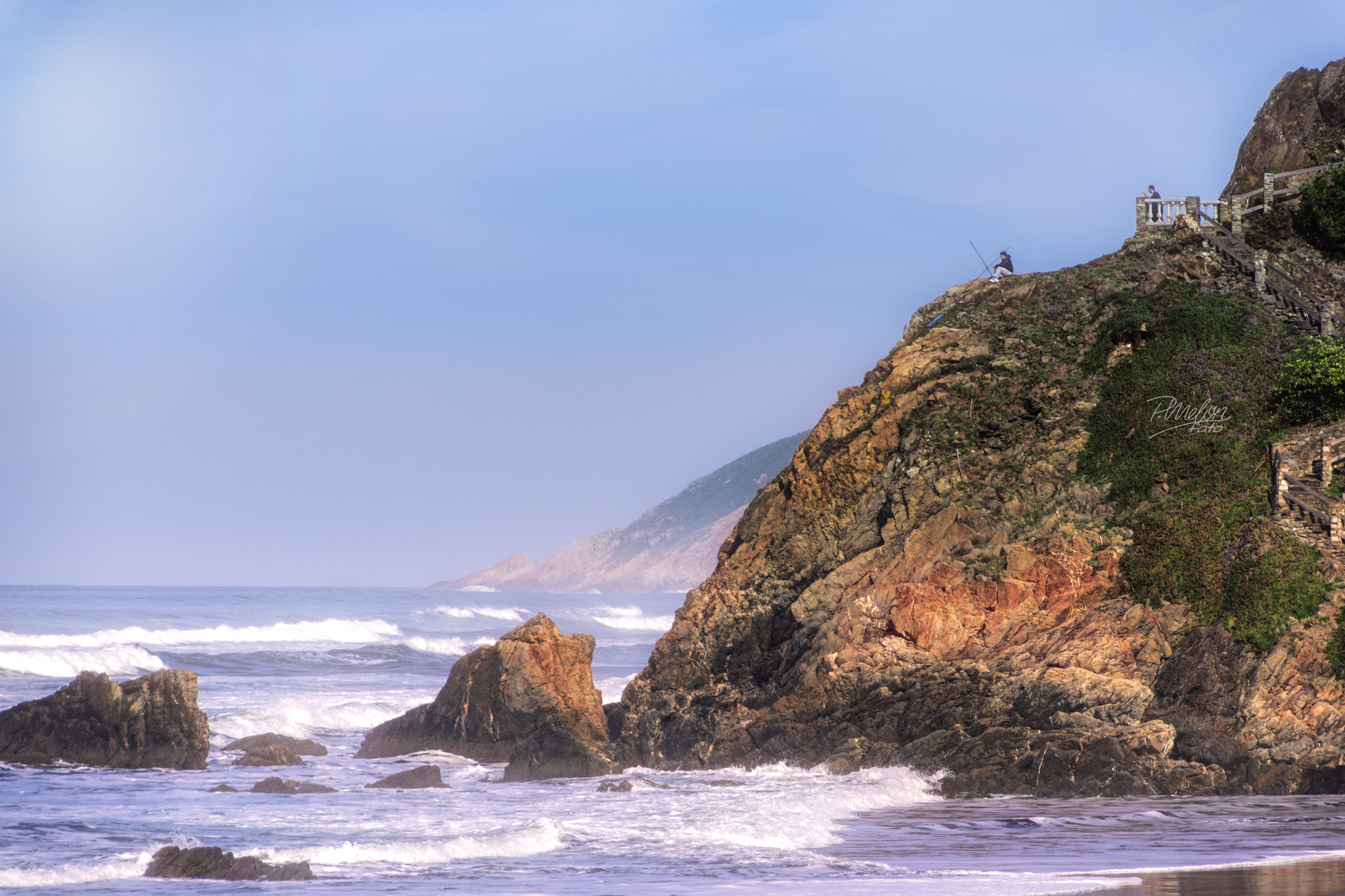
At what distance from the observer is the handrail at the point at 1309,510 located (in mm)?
25016

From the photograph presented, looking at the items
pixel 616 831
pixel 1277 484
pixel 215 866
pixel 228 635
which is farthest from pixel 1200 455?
pixel 228 635

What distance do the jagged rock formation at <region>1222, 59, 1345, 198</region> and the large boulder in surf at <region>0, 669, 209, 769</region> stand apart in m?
38.2

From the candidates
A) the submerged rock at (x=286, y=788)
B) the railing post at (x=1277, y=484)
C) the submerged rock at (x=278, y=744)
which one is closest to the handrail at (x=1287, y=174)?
the railing post at (x=1277, y=484)

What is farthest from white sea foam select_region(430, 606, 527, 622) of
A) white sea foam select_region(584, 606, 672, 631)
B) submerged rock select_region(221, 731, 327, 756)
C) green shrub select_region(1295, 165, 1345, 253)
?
green shrub select_region(1295, 165, 1345, 253)

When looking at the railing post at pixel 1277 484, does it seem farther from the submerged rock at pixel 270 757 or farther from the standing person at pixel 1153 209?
the submerged rock at pixel 270 757

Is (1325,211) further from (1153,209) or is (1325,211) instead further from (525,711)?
(525,711)

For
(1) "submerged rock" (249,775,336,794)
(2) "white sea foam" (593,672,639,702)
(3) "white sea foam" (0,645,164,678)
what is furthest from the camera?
(3) "white sea foam" (0,645,164,678)

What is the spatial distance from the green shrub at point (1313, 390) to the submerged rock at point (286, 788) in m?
25.4

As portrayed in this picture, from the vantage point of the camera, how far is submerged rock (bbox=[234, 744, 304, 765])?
3127cm

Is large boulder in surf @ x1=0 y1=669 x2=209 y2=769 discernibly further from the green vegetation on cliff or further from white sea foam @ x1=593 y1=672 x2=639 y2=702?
the green vegetation on cliff

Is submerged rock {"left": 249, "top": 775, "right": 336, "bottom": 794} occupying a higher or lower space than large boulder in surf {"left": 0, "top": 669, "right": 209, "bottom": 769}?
lower

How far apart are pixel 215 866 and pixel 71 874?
255cm

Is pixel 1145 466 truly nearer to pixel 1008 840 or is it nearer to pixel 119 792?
pixel 1008 840

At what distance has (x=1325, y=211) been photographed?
36.3 meters
